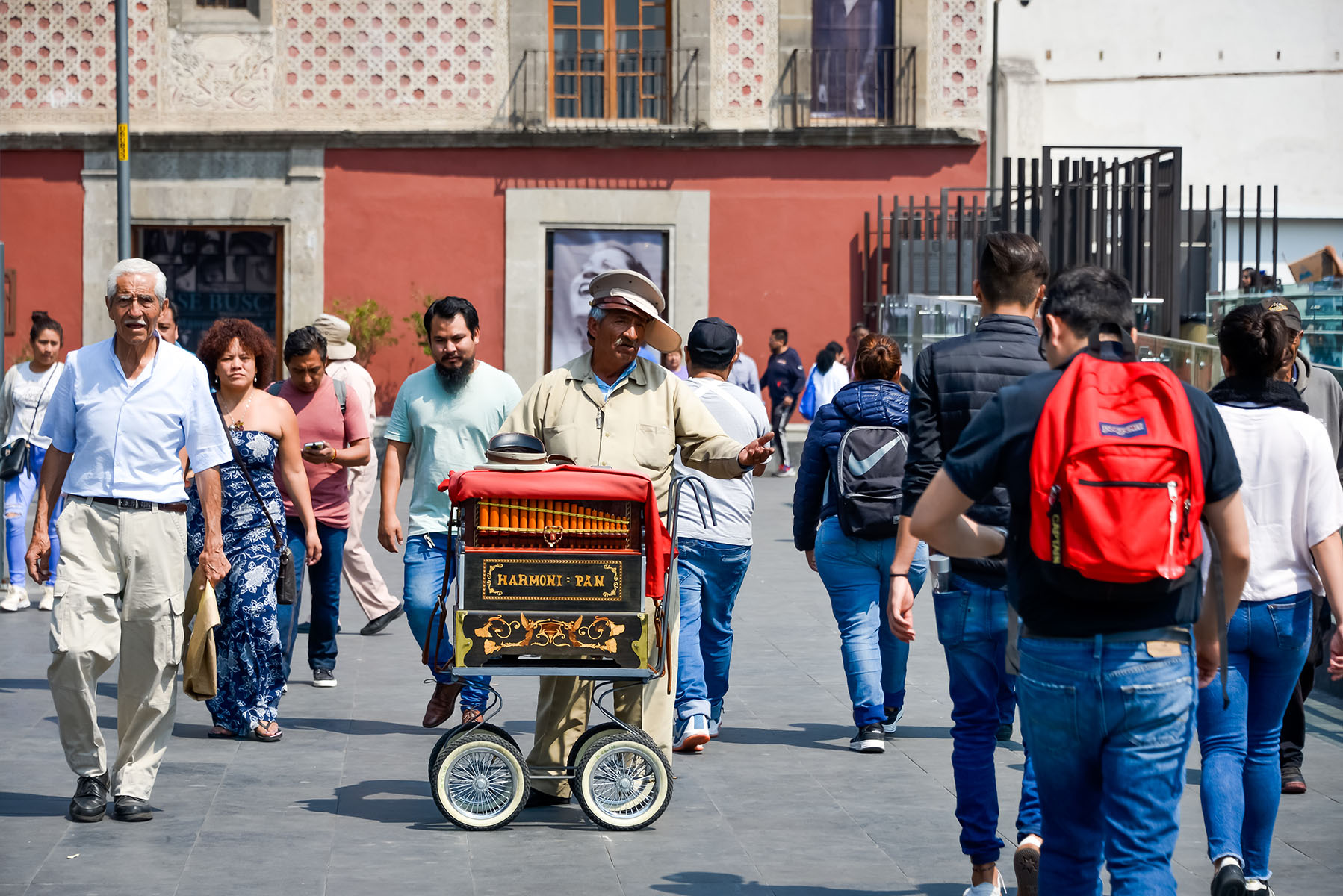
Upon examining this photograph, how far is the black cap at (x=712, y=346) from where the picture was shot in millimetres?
7496

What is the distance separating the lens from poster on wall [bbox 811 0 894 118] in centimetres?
2184

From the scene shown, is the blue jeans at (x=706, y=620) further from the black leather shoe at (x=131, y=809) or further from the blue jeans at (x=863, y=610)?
the black leather shoe at (x=131, y=809)

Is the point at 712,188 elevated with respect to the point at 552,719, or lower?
elevated

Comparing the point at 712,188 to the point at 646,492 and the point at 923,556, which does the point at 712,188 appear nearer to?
the point at 923,556

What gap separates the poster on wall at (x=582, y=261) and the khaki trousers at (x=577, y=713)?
16.1 metres

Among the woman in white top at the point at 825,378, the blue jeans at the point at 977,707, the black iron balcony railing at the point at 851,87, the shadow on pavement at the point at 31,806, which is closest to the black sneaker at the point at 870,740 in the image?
the blue jeans at the point at 977,707

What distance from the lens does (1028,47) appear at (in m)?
35.2

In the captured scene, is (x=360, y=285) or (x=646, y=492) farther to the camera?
(x=360, y=285)

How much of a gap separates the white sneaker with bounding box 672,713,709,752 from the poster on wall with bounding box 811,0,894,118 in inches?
620

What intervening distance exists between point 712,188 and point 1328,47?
18462 mm

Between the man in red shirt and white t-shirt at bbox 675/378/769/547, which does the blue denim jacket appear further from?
the man in red shirt

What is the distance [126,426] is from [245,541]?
175 centimetres

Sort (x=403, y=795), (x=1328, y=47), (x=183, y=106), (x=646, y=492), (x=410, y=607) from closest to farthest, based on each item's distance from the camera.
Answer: (x=646, y=492), (x=403, y=795), (x=410, y=607), (x=183, y=106), (x=1328, y=47)

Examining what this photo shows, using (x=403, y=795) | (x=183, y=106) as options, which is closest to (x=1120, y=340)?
(x=403, y=795)
